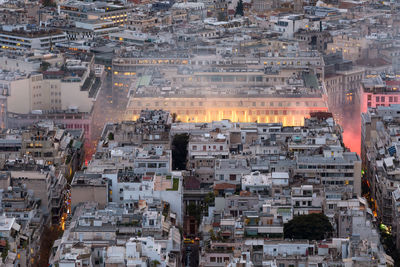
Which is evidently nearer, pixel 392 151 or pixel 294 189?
pixel 294 189

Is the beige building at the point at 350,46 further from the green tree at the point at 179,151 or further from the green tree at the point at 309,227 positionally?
the green tree at the point at 309,227

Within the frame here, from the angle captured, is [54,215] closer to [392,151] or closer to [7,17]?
[392,151]

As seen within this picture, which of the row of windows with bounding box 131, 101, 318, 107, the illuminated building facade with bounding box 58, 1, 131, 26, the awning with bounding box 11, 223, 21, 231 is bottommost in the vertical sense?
the illuminated building facade with bounding box 58, 1, 131, 26

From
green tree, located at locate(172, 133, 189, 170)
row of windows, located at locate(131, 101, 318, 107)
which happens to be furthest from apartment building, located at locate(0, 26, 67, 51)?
green tree, located at locate(172, 133, 189, 170)

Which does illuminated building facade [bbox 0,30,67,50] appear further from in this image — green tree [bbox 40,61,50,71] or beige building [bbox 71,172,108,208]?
beige building [bbox 71,172,108,208]

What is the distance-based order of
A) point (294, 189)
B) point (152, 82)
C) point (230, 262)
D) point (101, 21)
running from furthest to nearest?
point (101, 21), point (152, 82), point (294, 189), point (230, 262)

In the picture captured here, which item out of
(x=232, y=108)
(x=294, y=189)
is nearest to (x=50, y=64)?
(x=232, y=108)

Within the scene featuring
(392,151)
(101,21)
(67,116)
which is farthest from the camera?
(101,21)
